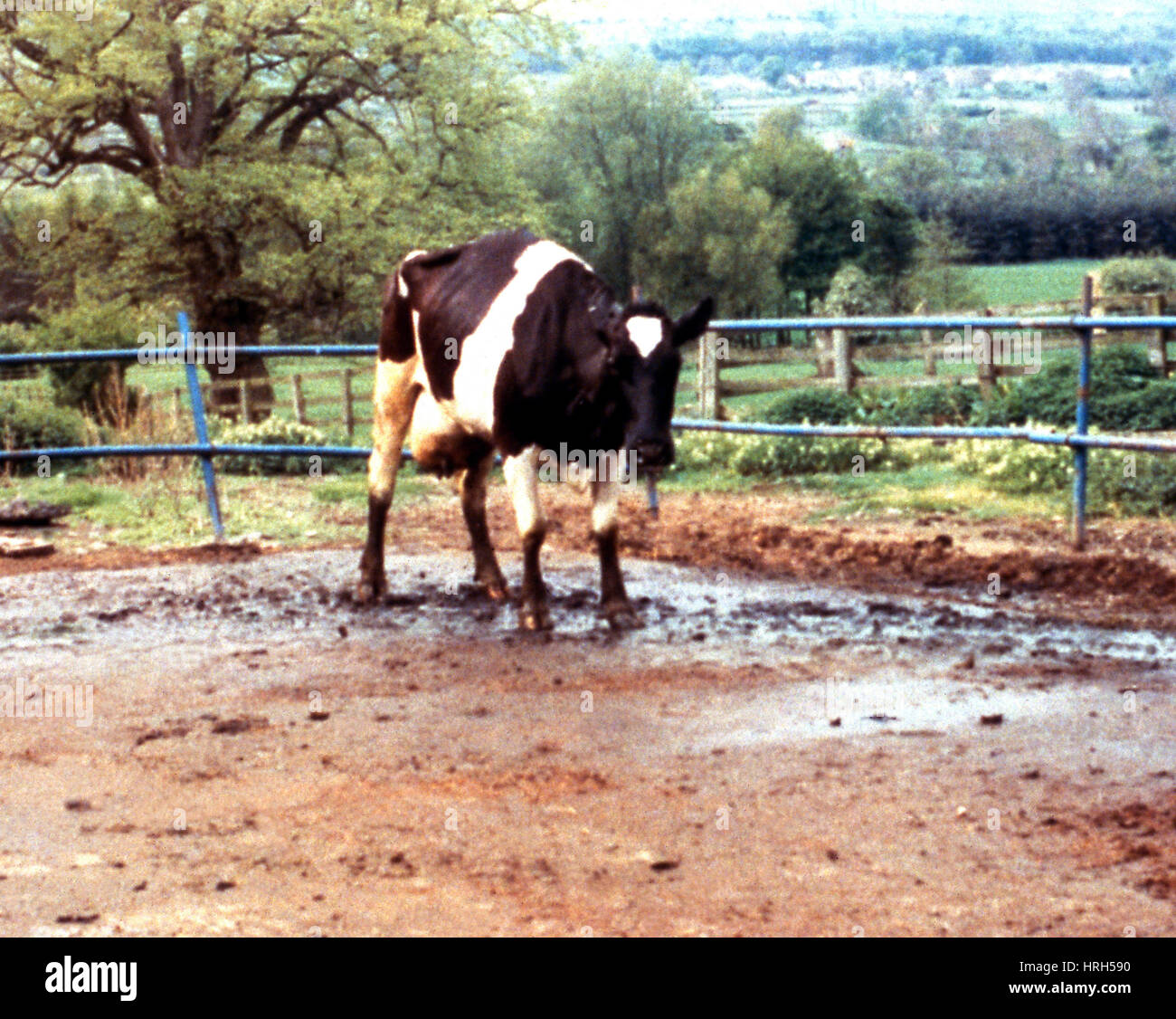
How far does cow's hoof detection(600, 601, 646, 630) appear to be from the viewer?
25.4ft

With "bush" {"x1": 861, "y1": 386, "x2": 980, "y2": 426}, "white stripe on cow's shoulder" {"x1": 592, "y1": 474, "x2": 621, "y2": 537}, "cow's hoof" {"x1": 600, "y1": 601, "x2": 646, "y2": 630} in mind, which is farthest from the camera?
"bush" {"x1": 861, "y1": 386, "x2": 980, "y2": 426}

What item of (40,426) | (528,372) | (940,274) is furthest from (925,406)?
(940,274)

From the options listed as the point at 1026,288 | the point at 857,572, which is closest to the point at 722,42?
the point at 1026,288

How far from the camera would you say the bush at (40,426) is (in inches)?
735

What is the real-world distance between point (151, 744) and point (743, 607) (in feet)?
10.6

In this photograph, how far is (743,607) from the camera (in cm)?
818

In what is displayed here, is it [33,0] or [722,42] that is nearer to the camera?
[33,0]

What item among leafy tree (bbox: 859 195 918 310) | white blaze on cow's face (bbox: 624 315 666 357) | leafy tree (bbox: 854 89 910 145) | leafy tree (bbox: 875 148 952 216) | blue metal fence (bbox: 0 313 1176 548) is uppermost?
leafy tree (bbox: 854 89 910 145)

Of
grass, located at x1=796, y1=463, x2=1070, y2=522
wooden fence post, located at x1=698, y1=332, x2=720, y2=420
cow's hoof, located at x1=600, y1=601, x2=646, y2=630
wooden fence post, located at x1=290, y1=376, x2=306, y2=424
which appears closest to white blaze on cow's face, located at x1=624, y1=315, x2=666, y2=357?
cow's hoof, located at x1=600, y1=601, x2=646, y2=630

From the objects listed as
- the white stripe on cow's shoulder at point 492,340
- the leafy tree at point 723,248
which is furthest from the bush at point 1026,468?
the leafy tree at point 723,248

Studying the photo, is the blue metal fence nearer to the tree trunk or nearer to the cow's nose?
the cow's nose

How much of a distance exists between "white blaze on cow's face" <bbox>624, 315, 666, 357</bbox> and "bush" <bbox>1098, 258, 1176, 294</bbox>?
1167 inches

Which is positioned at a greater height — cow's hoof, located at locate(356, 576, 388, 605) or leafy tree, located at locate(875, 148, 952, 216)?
leafy tree, located at locate(875, 148, 952, 216)
